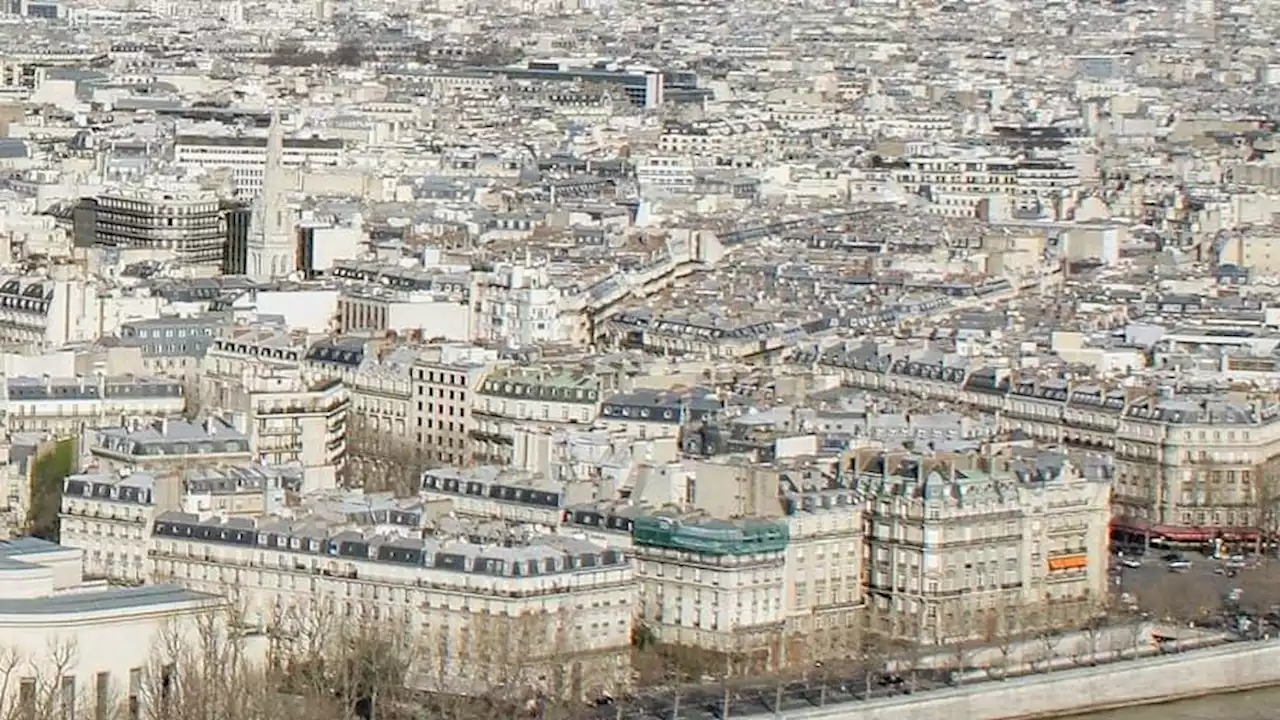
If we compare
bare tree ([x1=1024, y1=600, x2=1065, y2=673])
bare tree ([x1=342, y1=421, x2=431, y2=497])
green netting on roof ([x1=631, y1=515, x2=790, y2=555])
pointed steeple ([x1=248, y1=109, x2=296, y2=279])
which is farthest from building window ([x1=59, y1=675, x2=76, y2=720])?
pointed steeple ([x1=248, y1=109, x2=296, y2=279])

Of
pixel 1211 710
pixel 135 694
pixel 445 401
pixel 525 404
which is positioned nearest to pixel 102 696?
pixel 135 694

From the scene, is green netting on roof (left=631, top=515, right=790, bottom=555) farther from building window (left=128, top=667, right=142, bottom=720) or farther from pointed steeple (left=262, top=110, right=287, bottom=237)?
pointed steeple (left=262, top=110, right=287, bottom=237)

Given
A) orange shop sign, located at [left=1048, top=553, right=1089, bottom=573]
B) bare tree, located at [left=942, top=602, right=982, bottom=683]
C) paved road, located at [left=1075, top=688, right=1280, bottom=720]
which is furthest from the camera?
orange shop sign, located at [left=1048, top=553, right=1089, bottom=573]

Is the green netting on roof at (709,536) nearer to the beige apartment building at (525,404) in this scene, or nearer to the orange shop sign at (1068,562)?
the orange shop sign at (1068,562)

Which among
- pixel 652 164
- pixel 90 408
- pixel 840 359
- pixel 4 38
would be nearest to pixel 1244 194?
pixel 652 164

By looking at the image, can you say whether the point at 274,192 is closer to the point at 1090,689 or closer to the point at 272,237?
the point at 272,237
